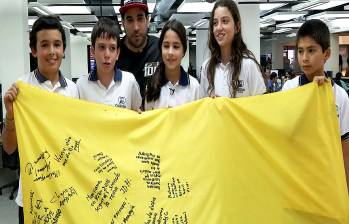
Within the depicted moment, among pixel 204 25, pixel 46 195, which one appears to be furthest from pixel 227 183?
pixel 204 25

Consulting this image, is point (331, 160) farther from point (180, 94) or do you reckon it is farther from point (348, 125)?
point (180, 94)

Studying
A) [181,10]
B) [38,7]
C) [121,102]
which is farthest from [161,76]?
[181,10]

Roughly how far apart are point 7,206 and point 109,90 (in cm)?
332

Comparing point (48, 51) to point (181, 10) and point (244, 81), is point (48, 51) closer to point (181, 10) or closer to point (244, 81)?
point (244, 81)

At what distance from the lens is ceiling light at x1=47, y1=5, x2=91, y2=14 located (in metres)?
9.46

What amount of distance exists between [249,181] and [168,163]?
405 mm

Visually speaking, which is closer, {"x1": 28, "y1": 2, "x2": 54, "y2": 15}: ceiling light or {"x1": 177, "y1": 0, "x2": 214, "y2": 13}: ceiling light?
{"x1": 28, "y1": 2, "x2": 54, "y2": 15}: ceiling light

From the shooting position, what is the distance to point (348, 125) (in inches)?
84.7

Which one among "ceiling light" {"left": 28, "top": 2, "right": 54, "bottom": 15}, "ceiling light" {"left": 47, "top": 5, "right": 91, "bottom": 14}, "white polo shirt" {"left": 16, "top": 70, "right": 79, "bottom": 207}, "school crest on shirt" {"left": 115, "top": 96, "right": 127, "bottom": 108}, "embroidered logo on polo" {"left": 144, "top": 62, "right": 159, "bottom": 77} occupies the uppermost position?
"ceiling light" {"left": 47, "top": 5, "right": 91, "bottom": 14}

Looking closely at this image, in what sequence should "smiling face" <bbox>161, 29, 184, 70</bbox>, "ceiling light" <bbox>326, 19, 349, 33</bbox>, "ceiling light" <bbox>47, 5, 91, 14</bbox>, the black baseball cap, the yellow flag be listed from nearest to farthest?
1. the yellow flag
2. "smiling face" <bbox>161, 29, 184, 70</bbox>
3. the black baseball cap
4. "ceiling light" <bbox>47, 5, 91, 14</bbox>
5. "ceiling light" <bbox>326, 19, 349, 33</bbox>

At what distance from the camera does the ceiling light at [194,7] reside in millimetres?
9213

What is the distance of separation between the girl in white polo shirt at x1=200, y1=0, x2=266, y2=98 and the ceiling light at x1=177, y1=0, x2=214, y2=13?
6.62 m

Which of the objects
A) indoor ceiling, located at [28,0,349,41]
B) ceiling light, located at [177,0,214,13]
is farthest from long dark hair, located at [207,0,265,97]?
ceiling light, located at [177,0,214,13]

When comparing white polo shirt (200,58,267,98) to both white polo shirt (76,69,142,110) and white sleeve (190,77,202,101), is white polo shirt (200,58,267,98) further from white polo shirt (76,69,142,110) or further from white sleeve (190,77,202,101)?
white polo shirt (76,69,142,110)
